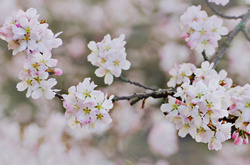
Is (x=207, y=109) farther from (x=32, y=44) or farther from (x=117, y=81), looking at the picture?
(x=117, y=81)

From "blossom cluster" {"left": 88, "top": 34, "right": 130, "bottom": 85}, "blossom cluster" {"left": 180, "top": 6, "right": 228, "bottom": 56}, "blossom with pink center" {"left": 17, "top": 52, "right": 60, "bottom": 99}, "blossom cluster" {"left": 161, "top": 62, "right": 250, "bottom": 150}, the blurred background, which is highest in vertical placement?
the blurred background

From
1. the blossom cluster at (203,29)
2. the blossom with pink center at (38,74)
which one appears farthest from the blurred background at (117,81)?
the blossom with pink center at (38,74)

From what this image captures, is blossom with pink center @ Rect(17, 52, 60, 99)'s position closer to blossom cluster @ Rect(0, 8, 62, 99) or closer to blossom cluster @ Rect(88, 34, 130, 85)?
blossom cluster @ Rect(0, 8, 62, 99)

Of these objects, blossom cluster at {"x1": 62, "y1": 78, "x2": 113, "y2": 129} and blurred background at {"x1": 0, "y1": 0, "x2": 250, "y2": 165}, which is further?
blurred background at {"x1": 0, "y1": 0, "x2": 250, "y2": 165}

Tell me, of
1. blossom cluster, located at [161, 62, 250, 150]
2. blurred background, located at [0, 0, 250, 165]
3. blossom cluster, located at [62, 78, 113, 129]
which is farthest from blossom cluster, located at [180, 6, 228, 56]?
blurred background, located at [0, 0, 250, 165]

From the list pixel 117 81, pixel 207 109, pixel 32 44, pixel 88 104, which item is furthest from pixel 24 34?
pixel 117 81

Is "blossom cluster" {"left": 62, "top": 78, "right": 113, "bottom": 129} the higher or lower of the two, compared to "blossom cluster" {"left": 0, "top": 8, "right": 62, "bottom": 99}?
lower

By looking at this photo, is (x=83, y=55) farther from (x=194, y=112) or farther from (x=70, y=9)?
(x=194, y=112)

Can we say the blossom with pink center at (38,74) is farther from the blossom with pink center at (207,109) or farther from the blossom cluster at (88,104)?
the blossom with pink center at (207,109)
